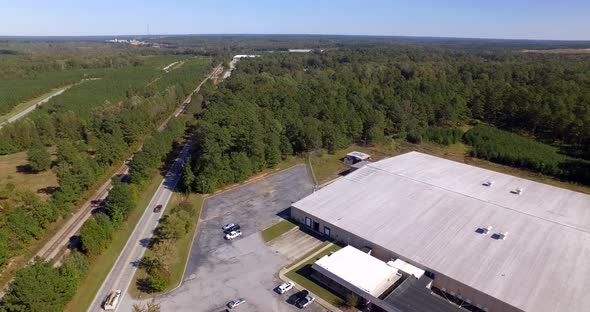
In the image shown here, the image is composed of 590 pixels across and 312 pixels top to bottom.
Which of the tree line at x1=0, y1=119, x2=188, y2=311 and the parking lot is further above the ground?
the tree line at x1=0, y1=119, x2=188, y2=311

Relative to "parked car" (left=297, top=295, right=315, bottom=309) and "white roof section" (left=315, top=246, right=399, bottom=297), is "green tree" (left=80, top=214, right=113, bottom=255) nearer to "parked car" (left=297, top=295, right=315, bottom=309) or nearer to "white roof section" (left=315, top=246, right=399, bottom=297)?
"parked car" (left=297, top=295, right=315, bottom=309)

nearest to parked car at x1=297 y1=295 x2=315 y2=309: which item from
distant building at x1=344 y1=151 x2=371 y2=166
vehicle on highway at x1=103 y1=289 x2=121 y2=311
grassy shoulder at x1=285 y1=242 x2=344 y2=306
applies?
grassy shoulder at x1=285 y1=242 x2=344 y2=306

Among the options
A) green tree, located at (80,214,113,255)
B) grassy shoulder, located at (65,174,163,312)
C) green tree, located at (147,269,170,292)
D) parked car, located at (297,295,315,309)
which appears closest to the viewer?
parked car, located at (297,295,315,309)

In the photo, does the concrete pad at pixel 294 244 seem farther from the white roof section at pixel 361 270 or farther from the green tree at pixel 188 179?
the green tree at pixel 188 179

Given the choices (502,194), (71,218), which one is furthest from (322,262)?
(71,218)

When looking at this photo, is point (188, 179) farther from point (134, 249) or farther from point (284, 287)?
point (284, 287)

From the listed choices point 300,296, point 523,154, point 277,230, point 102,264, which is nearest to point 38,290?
point 102,264
